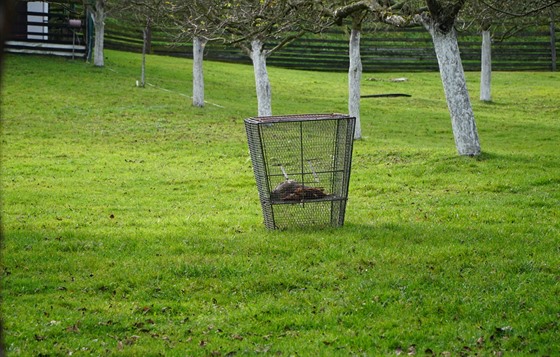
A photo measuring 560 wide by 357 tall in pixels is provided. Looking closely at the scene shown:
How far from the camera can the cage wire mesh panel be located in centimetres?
983

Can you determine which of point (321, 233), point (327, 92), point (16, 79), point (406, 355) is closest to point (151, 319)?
point (406, 355)

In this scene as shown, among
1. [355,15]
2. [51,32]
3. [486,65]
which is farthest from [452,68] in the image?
[51,32]

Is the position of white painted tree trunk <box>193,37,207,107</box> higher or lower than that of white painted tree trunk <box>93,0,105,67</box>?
lower

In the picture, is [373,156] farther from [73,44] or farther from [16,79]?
[73,44]

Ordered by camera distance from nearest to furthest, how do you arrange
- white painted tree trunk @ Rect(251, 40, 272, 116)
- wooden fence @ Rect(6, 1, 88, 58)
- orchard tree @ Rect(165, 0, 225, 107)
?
1. orchard tree @ Rect(165, 0, 225, 107)
2. white painted tree trunk @ Rect(251, 40, 272, 116)
3. wooden fence @ Rect(6, 1, 88, 58)

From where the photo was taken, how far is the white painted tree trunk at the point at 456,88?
1517 cm

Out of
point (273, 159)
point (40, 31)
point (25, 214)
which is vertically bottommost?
point (25, 214)

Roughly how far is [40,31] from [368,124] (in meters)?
20.9

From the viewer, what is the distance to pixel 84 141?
2138cm

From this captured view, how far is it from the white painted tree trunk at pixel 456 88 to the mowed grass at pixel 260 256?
1.68 ft

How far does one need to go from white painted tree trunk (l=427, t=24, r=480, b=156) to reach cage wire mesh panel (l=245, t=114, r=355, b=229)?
5.86 meters

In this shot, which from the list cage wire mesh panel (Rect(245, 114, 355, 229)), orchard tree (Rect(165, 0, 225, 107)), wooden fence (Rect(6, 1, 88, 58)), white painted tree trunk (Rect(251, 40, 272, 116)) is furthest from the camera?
wooden fence (Rect(6, 1, 88, 58))

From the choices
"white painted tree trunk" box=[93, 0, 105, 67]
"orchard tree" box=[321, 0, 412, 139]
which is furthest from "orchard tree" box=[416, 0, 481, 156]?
"white painted tree trunk" box=[93, 0, 105, 67]

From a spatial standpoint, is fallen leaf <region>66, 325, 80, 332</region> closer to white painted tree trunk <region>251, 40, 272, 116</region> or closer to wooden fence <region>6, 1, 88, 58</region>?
white painted tree trunk <region>251, 40, 272, 116</region>
